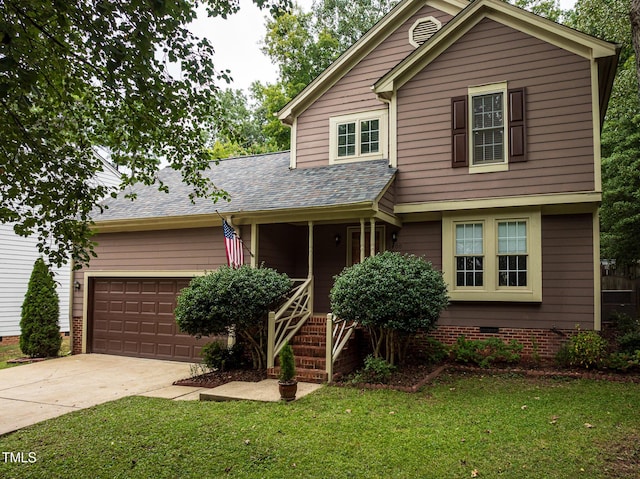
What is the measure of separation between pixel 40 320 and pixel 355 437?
10.8 meters

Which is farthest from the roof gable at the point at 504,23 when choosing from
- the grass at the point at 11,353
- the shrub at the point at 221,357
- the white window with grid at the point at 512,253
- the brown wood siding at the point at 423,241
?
the grass at the point at 11,353

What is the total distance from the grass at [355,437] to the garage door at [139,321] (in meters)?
4.52

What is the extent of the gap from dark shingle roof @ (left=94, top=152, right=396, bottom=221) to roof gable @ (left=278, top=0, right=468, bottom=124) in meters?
1.92

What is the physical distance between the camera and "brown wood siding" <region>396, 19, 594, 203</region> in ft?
31.7

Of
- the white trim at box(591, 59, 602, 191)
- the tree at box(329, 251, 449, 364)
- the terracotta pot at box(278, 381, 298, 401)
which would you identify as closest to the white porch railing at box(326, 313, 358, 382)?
the tree at box(329, 251, 449, 364)

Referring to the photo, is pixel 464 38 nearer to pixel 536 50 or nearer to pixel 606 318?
pixel 536 50

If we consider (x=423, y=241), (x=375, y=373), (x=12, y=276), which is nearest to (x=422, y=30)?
(x=423, y=241)

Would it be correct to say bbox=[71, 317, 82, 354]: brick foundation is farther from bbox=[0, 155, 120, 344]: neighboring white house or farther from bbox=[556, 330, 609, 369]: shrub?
bbox=[556, 330, 609, 369]: shrub

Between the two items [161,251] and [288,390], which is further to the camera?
[161,251]

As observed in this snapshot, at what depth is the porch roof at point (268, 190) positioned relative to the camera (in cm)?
1044

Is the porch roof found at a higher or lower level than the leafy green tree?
higher

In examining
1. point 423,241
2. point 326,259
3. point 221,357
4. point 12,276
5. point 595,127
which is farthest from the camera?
point 12,276

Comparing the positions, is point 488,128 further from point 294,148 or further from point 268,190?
point 268,190

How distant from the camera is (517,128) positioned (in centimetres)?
1007
